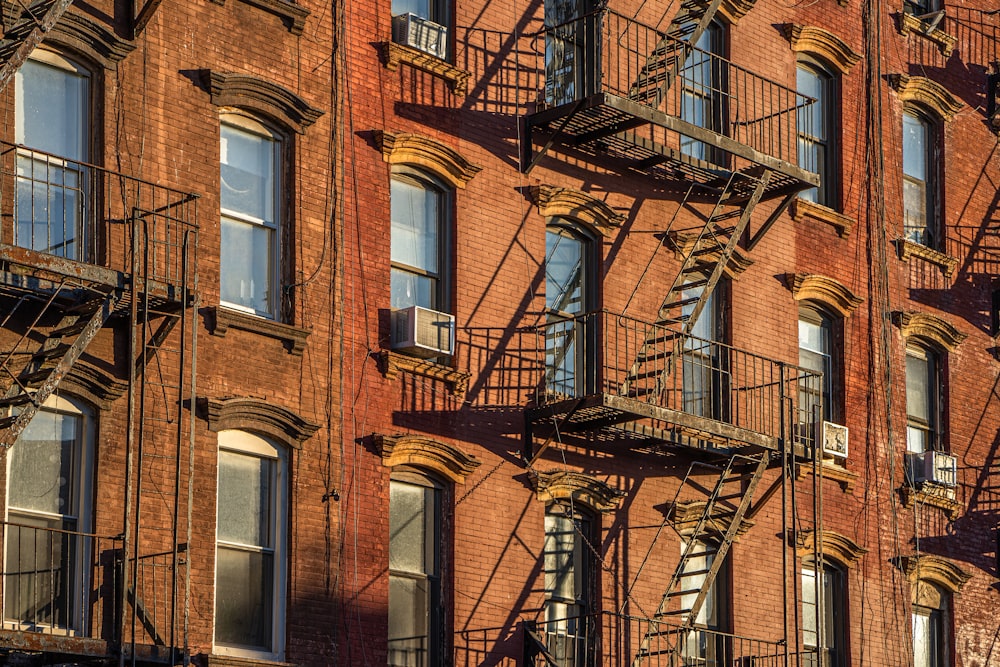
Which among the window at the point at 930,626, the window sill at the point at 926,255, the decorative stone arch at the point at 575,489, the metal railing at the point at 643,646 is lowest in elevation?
the metal railing at the point at 643,646

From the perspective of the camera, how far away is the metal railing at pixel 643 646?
820 inches

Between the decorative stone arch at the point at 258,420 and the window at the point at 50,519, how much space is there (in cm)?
133

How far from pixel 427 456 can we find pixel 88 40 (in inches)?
224

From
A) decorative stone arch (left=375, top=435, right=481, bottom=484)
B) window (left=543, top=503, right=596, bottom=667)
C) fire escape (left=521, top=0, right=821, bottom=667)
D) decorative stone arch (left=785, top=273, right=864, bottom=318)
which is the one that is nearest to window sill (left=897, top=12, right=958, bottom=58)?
fire escape (left=521, top=0, right=821, bottom=667)

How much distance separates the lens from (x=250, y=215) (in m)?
19.4

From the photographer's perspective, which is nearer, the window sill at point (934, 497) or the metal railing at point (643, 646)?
the metal railing at point (643, 646)

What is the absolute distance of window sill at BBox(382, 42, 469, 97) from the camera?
2086 cm

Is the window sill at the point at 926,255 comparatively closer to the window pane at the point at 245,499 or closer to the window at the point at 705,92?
the window at the point at 705,92

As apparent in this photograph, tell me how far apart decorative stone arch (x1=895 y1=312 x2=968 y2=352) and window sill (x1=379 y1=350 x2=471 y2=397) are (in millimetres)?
8566

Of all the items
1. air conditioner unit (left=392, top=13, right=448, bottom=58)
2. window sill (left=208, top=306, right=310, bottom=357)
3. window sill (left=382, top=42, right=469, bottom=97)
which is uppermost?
air conditioner unit (left=392, top=13, right=448, bottom=58)

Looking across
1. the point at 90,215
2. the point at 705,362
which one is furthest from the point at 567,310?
the point at 90,215

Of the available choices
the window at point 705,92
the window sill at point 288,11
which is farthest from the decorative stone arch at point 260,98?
the window at point 705,92

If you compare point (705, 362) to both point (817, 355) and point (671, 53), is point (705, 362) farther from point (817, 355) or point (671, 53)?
point (671, 53)

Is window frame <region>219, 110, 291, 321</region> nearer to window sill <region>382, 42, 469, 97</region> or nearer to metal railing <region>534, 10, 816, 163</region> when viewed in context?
window sill <region>382, 42, 469, 97</region>
